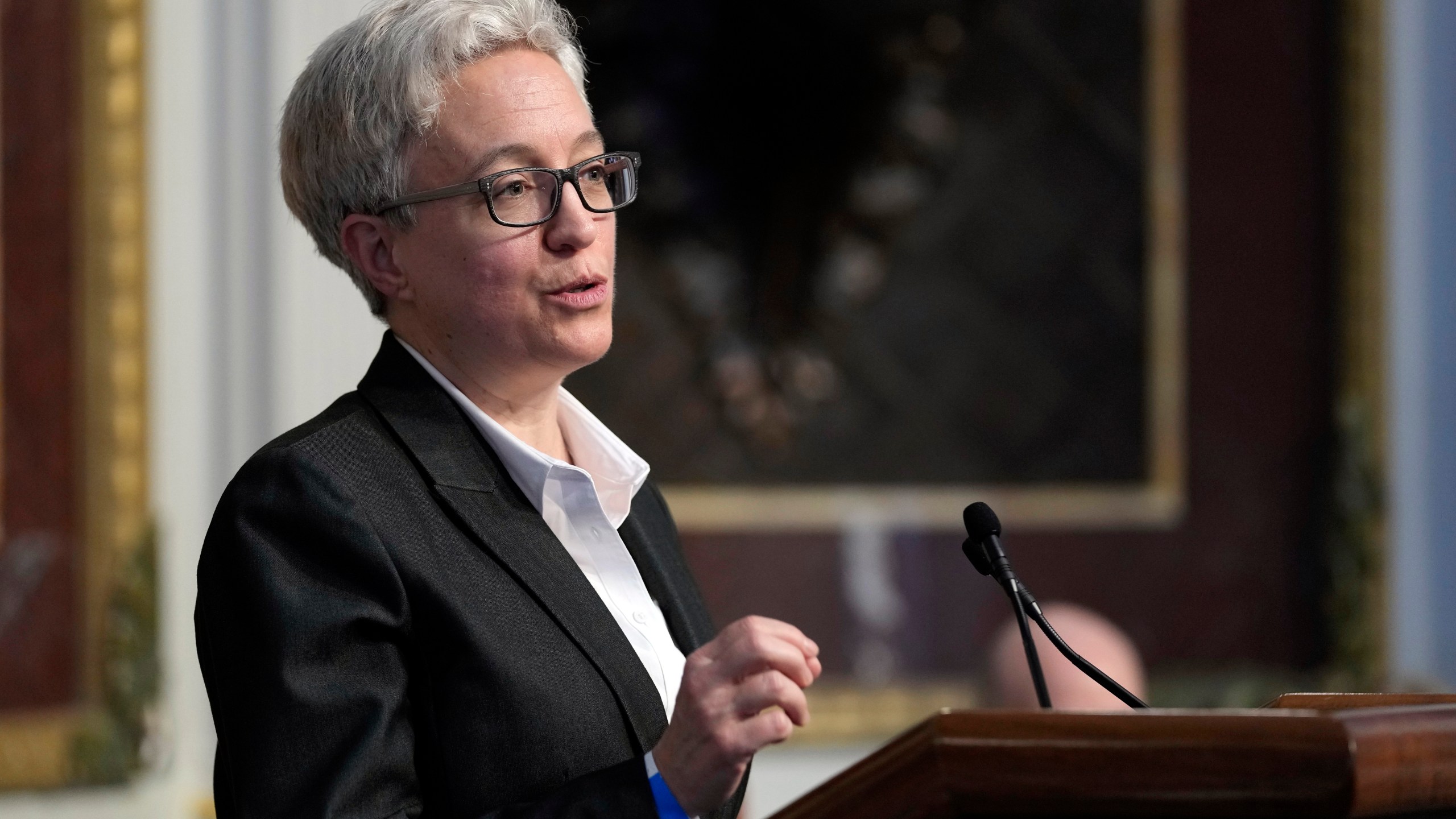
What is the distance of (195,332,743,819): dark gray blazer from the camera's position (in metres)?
1.22

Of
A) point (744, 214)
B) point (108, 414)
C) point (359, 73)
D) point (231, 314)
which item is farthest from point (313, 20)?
point (359, 73)

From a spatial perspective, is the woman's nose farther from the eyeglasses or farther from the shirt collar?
the shirt collar

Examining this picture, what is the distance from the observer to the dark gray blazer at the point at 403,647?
1217 millimetres

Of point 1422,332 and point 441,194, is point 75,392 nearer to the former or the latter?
point 441,194

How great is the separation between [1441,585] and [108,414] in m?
3.48

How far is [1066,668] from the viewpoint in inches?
90.0

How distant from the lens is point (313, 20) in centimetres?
287

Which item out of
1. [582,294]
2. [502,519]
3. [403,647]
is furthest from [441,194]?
[403,647]

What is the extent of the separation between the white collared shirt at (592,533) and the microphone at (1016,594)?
0.32 meters

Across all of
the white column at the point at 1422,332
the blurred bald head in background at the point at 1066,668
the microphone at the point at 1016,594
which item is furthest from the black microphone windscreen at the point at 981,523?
the white column at the point at 1422,332

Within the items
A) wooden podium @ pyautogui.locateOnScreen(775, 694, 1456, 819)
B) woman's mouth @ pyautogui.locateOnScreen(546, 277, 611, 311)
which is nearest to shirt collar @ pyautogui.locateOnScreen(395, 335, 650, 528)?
woman's mouth @ pyautogui.locateOnScreen(546, 277, 611, 311)

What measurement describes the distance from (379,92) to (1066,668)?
1.39 meters

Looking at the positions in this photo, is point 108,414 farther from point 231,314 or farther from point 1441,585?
point 1441,585

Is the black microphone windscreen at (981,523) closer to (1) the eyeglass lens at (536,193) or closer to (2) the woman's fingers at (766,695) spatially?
(2) the woman's fingers at (766,695)
